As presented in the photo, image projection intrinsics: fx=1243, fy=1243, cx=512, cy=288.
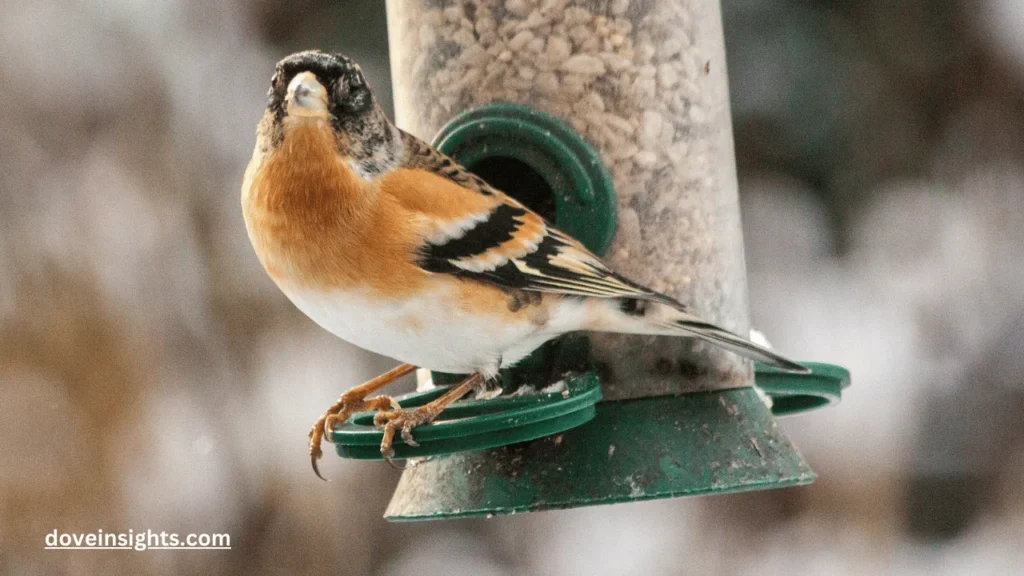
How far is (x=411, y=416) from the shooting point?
3279 millimetres

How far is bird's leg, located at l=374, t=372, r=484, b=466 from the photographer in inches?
123

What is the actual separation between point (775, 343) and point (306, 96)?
465 cm

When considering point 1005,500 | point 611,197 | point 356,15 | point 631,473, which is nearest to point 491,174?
point 611,197

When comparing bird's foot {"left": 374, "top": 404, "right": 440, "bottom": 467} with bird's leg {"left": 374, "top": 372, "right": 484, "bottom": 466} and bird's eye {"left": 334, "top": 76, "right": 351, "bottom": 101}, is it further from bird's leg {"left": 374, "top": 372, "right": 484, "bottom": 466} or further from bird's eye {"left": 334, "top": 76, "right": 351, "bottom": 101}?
bird's eye {"left": 334, "top": 76, "right": 351, "bottom": 101}

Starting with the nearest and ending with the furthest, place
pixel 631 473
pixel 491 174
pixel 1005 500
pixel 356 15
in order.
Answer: pixel 631 473, pixel 491 174, pixel 1005 500, pixel 356 15

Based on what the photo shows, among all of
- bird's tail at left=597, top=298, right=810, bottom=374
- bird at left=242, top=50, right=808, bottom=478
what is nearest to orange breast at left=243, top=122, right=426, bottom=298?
bird at left=242, top=50, right=808, bottom=478

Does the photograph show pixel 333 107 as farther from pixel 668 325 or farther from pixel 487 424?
pixel 668 325

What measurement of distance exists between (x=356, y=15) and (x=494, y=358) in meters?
Result: 4.47

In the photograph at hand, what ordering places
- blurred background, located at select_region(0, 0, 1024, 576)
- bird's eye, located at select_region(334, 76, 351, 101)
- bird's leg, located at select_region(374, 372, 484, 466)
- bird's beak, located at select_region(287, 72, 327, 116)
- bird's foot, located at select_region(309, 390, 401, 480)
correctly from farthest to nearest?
blurred background, located at select_region(0, 0, 1024, 576) → bird's foot, located at select_region(309, 390, 401, 480) → bird's eye, located at select_region(334, 76, 351, 101) → bird's beak, located at select_region(287, 72, 327, 116) → bird's leg, located at select_region(374, 372, 484, 466)

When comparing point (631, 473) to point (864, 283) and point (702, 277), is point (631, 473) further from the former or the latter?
point (864, 283)

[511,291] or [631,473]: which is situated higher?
[511,291]

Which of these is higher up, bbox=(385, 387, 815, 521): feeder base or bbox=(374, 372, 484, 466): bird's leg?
bbox=(374, 372, 484, 466): bird's leg

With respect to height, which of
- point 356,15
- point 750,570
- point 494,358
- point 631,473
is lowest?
point 750,570

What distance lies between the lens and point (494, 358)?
3.54 metres
